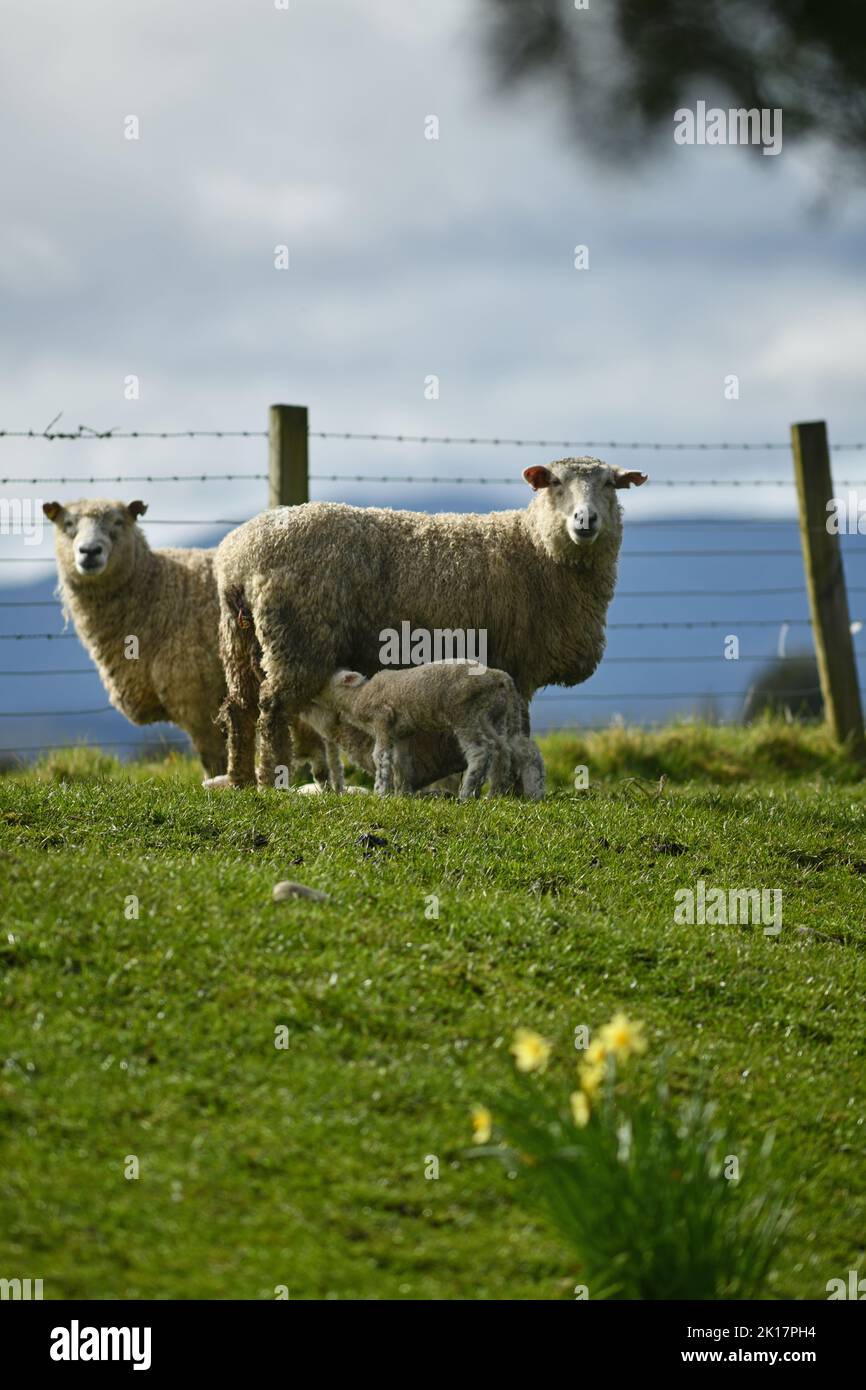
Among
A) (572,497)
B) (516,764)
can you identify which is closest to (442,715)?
(516,764)

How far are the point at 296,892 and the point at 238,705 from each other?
4522 mm

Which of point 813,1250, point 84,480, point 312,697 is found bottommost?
point 813,1250

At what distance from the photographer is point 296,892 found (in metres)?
6.14

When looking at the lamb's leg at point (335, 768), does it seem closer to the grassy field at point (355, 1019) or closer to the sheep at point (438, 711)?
the sheep at point (438, 711)

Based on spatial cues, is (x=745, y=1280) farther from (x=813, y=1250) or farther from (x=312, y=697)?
(x=312, y=697)

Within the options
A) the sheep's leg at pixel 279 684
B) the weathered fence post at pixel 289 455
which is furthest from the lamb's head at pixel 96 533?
the sheep's leg at pixel 279 684

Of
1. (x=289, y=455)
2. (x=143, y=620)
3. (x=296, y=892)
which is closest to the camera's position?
(x=296, y=892)

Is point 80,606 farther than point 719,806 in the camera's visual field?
Yes

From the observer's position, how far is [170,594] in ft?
40.2

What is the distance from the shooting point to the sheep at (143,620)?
39.4 ft

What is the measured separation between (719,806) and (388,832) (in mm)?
2479

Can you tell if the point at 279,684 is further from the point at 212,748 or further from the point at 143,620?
the point at 143,620
